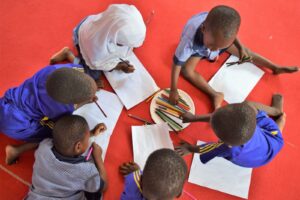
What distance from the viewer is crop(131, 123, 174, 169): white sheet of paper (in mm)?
1330

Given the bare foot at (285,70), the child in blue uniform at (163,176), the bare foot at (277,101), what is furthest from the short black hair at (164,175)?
the bare foot at (285,70)

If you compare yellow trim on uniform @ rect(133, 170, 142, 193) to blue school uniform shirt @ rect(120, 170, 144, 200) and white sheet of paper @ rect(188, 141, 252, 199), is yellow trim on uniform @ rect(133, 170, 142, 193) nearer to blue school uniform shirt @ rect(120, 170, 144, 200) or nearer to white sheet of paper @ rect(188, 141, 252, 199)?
blue school uniform shirt @ rect(120, 170, 144, 200)

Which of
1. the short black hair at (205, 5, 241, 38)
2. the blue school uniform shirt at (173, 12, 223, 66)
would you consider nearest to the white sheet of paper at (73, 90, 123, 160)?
the blue school uniform shirt at (173, 12, 223, 66)

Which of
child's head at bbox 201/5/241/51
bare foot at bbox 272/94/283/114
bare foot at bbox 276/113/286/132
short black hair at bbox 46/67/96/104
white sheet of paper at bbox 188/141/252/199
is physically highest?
child's head at bbox 201/5/241/51

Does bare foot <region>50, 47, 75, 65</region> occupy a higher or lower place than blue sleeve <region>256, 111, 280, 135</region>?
higher

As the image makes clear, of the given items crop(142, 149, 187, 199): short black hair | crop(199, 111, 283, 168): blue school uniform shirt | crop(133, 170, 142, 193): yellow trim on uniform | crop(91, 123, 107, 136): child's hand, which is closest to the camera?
crop(142, 149, 187, 199): short black hair

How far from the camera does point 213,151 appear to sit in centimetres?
116

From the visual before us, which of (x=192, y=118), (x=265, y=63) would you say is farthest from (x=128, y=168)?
(x=265, y=63)

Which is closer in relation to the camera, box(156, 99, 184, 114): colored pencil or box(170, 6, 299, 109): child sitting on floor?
box(170, 6, 299, 109): child sitting on floor

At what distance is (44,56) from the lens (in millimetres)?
1563

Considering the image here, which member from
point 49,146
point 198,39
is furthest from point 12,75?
point 198,39

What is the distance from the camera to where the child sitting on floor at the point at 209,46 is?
1131 mm

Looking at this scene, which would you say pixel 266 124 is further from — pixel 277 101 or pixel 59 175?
pixel 59 175

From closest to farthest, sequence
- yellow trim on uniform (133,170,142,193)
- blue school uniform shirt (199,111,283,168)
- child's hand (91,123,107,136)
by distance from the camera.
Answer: yellow trim on uniform (133,170,142,193)
blue school uniform shirt (199,111,283,168)
child's hand (91,123,107,136)
